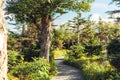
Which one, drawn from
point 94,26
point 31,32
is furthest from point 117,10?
point 94,26

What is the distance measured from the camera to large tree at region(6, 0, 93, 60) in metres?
25.7

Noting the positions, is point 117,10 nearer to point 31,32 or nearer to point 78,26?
point 31,32

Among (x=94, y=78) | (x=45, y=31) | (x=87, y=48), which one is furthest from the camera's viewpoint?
(x=87, y=48)

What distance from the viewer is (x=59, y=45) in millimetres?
52000

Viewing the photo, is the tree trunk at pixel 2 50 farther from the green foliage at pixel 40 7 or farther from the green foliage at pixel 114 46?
the green foliage at pixel 40 7

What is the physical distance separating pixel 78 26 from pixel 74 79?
97.7 ft

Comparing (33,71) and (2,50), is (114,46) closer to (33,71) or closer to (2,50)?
(33,71)

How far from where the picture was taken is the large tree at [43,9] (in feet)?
84.4

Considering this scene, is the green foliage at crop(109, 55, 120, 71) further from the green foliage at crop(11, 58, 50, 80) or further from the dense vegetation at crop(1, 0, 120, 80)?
the green foliage at crop(11, 58, 50, 80)

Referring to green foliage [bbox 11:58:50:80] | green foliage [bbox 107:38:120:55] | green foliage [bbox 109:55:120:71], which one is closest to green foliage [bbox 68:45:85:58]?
green foliage [bbox 107:38:120:55]

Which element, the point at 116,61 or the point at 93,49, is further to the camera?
the point at 93,49

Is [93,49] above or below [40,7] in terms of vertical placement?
below

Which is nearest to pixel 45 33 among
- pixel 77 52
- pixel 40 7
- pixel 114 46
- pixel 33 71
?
pixel 40 7

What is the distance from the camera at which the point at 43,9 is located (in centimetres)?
2630
